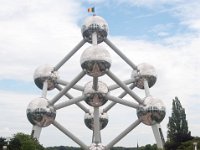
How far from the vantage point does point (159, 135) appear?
2455 cm

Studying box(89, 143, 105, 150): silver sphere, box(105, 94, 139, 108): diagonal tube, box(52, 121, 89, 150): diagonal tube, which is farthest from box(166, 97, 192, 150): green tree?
box(89, 143, 105, 150): silver sphere

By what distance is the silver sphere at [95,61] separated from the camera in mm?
20578

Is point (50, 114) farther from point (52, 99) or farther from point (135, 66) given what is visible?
point (135, 66)

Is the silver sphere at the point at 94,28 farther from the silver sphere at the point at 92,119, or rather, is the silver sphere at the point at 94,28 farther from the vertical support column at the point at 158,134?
the vertical support column at the point at 158,134

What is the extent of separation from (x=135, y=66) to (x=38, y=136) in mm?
7136

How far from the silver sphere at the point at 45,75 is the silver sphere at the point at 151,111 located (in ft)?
18.3

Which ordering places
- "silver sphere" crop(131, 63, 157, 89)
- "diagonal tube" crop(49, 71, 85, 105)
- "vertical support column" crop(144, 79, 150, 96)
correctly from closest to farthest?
"diagonal tube" crop(49, 71, 85, 105)
"vertical support column" crop(144, 79, 150, 96)
"silver sphere" crop(131, 63, 157, 89)

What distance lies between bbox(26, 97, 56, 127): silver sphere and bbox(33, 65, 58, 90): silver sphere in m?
1.83

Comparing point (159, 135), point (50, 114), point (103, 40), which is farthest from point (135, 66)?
point (50, 114)

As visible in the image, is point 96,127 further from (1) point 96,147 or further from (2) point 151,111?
(2) point 151,111

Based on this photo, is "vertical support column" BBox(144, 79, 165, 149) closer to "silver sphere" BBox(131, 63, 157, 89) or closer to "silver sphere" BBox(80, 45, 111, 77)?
"silver sphere" BBox(131, 63, 157, 89)

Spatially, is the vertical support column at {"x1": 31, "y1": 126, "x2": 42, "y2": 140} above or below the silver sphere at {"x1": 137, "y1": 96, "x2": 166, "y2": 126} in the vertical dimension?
below

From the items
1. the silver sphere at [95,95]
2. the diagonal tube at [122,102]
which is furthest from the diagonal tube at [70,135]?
the diagonal tube at [122,102]

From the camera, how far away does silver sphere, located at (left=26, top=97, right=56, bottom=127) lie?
894 inches
